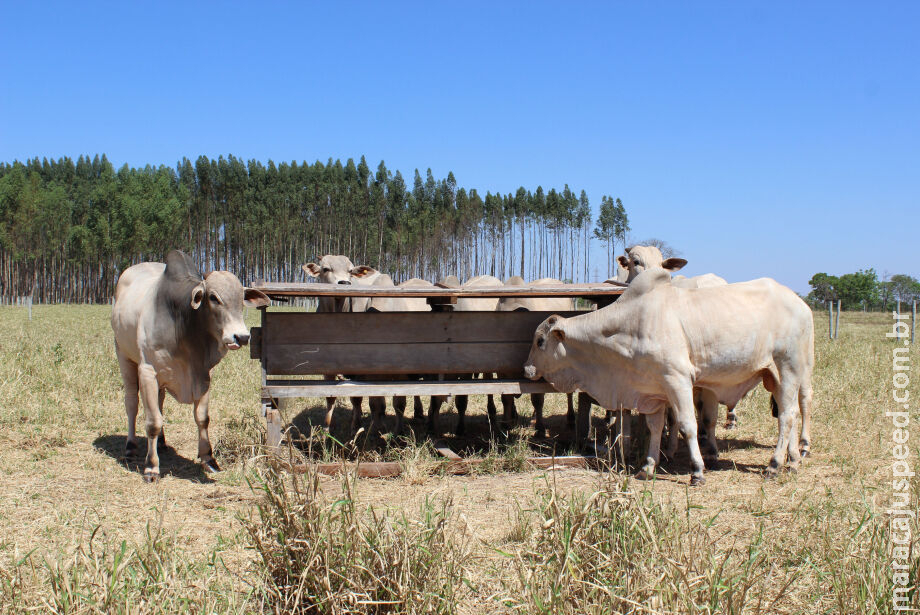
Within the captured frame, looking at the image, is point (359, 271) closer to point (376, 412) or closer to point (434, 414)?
point (376, 412)

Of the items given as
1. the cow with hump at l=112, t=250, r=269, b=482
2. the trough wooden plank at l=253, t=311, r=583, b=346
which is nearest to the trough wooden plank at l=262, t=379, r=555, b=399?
the trough wooden plank at l=253, t=311, r=583, b=346

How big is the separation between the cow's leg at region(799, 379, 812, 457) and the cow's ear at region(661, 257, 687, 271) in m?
2.10

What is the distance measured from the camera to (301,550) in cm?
328

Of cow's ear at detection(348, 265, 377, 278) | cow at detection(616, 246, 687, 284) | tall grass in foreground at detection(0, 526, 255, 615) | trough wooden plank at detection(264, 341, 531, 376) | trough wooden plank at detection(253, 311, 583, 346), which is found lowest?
tall grass in foreground at detection(0, 526, 255, 615)

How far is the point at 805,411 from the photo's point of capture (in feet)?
22.4

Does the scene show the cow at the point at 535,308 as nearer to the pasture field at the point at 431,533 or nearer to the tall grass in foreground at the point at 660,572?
the pasture field at the point at 431,533

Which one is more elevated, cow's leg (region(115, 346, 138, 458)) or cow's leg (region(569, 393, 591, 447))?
cow's leg (region(115, 346, 138, 458))

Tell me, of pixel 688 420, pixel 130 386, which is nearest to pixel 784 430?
pixel 688 420

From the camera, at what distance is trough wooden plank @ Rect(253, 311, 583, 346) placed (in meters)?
6.83

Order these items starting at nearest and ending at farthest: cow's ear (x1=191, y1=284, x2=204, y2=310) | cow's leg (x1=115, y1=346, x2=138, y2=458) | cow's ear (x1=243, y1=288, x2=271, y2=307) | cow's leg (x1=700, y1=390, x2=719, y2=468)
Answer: cow's ear (x1=191, y1=284, x2=204, y2=310)
cow's ear (x1=243, y1=288, x2=271, y2=307)
cow's leg (x1=700, y1=390, x2=719, y2=468)
cow's leg (x1=115, y1=346, x2=138, y2=458)

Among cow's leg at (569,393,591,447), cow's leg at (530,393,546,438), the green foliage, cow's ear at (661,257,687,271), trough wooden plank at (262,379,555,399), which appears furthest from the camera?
the green foliage

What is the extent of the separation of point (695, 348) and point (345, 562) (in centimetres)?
434

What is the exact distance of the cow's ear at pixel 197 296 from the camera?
625 cm

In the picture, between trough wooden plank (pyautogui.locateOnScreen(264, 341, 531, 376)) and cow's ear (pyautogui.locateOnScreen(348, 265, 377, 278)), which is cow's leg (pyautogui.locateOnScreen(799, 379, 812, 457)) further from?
cow's ear (pyautogui.locateOnScreen(348, 265, 377, 278))
